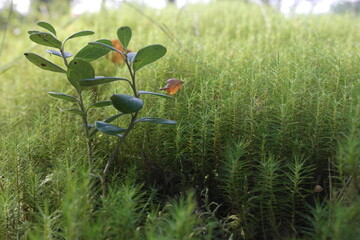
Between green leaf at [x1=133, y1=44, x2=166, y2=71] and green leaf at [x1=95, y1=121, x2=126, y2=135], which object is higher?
green leaf at [x1=133, y1=44, x2=166, y2=71]

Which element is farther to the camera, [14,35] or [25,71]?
[14,35]

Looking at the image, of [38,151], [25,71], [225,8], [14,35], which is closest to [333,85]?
[38,151]

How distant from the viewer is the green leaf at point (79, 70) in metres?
0.97

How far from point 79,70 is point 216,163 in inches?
18.8

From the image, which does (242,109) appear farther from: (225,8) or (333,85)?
(225,8)

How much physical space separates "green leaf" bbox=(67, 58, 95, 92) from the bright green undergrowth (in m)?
0.23

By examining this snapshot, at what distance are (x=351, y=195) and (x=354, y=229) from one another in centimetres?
12

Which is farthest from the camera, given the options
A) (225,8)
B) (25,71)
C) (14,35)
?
(14,35)

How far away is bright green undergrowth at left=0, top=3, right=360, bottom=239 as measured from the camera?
835 millimetres

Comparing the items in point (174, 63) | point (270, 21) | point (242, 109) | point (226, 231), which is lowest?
point (226, 231)

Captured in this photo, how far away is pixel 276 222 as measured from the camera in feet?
3.26

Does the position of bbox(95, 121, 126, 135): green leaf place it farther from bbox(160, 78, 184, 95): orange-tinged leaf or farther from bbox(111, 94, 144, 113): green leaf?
bbox(160, 78, 184, 95): orange-tinged leaf

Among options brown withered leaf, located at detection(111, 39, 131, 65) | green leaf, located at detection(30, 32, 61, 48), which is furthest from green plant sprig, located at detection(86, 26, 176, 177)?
brown withered leaf, located at detection(111, 39, 131, 65)

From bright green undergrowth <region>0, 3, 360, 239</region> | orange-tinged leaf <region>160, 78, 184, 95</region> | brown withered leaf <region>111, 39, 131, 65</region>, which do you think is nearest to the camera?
bright green undergrowth <region>0, 3, 360, 239</region>
